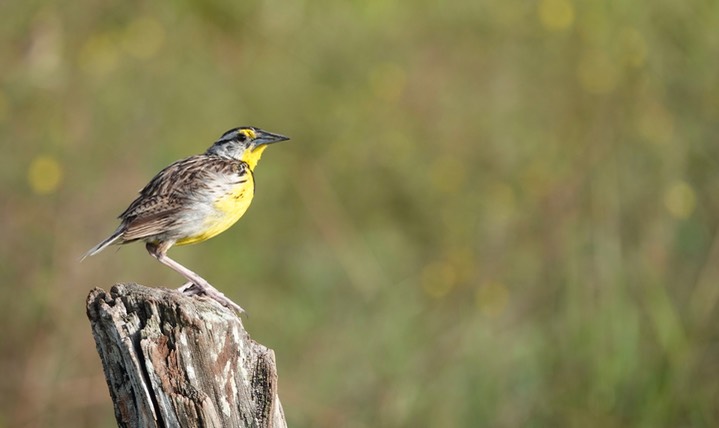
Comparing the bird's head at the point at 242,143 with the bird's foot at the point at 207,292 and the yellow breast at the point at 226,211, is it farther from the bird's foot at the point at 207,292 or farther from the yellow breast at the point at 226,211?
the bird's foot at the point at 207,292

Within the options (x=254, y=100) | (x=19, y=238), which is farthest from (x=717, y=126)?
(x=19, y=238)

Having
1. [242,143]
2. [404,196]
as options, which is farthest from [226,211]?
[404,196]

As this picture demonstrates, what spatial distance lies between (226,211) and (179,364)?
4.90 feet

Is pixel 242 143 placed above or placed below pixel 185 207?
above

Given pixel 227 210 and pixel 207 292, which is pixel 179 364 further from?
pixel 227 210

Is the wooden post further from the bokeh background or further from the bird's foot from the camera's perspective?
the bokeh background

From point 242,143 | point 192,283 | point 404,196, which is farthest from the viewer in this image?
point 404,196

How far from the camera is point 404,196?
32.3 ft

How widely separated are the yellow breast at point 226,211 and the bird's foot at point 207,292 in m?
0.26

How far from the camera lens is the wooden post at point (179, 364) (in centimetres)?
368

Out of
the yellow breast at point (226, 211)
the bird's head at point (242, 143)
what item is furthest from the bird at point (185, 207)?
the bird's head at point (242, 143)

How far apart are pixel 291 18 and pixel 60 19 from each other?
8.57 ft

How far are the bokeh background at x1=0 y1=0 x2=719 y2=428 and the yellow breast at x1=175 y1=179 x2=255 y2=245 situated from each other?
2.20 m

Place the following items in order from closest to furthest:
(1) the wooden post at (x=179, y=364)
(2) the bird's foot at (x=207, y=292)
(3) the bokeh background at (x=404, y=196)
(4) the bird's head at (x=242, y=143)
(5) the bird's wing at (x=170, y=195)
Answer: (1) the wooden post at (x=179, y=364), (2) the bird's foot at (x=207, y=292), (5) the bird's wing at (x=170, y=195), (4) the bird's head at (x=242, y=143), (3) the bokeh background at (x=404, y=196)
